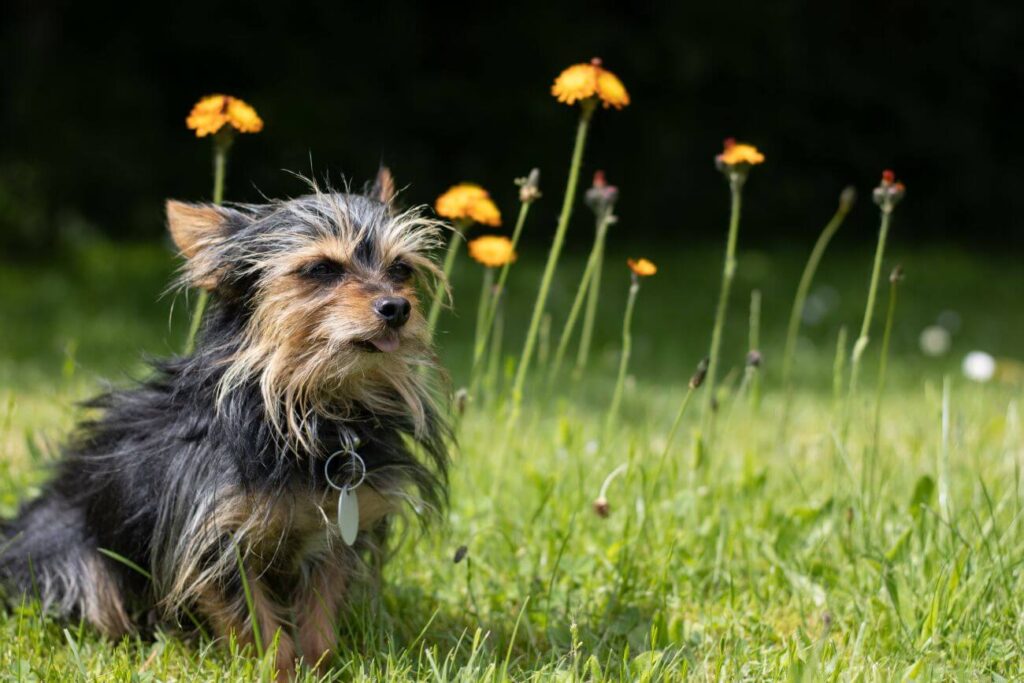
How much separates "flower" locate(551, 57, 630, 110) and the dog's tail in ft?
5.83

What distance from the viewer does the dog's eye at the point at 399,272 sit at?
9.95 feet

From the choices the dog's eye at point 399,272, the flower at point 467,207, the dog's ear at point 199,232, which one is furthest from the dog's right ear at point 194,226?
the flower at point 467,207

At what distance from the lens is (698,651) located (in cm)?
316

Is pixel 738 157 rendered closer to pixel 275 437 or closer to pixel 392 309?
pixel 392 309

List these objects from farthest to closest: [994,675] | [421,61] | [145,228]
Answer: [421,61] < [145,228] < [994,675]

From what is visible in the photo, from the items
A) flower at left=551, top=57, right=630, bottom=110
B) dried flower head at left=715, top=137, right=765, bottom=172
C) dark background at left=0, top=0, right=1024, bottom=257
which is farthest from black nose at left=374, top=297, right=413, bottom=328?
dark background at left=0, top=0, right=1024, bottom=257

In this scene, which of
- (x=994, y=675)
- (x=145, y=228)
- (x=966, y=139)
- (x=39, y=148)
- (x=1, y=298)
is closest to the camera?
(x=994, y=675)

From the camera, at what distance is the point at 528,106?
12.2m

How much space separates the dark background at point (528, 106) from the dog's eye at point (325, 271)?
6890 millimetres

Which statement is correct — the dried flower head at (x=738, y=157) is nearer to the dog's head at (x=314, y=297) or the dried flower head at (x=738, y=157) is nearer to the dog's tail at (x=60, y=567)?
the dog's head at (x=314, y=297)

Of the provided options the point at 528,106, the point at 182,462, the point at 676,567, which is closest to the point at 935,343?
the point at 676,567

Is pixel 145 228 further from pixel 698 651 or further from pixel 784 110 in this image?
pixel 698 651

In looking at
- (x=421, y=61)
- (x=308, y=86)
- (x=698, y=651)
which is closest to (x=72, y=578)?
(x=698, y=651)

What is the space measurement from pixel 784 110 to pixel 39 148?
7.59 m
